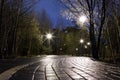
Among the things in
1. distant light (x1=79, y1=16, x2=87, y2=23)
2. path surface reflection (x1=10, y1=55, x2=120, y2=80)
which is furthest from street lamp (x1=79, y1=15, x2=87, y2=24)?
path surface reflection (x1=10, y1=55, x2=120, y2=80)

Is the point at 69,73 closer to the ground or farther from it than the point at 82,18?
closer to the ground

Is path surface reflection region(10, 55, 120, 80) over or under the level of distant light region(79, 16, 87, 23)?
under

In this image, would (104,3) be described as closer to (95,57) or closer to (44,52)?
(95,57)

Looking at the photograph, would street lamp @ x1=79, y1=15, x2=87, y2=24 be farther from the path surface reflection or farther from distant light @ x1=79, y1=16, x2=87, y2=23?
the path surface reflection

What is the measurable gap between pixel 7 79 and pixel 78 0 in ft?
118

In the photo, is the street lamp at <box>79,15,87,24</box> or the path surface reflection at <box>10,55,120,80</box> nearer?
the path surface reflection at <box>10,55,120,80</box>

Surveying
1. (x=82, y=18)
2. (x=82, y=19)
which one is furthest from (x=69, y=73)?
(x=82, y=19)

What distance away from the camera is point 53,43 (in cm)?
14338

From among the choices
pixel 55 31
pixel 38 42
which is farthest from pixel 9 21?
pixel 55 31

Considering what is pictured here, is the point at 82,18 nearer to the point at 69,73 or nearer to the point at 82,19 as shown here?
the point at 82,19

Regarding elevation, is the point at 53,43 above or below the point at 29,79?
above

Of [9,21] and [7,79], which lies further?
[9,21]

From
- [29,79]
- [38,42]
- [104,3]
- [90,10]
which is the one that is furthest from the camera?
[38,42]

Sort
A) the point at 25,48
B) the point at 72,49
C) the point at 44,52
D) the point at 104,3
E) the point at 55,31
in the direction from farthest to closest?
1. the point at 55,31
2. the point at 72,49
3. the point at 44,52
4. the point at 25,48
5. the point at 104,3
